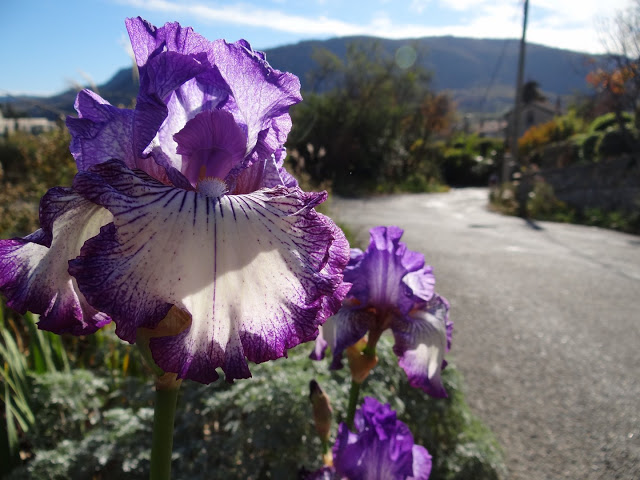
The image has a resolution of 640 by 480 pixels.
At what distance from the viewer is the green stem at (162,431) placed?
1.92 ft

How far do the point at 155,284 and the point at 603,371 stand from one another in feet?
13.1

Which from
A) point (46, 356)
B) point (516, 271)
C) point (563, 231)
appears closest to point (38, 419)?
point (46, 356)

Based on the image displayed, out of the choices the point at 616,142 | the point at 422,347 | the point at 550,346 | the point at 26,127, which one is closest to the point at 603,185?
the point at 616,142

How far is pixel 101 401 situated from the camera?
2.15 m

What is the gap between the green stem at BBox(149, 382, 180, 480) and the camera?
58 centimetres

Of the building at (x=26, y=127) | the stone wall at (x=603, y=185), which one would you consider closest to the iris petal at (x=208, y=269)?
the building at (x=26, y=127)

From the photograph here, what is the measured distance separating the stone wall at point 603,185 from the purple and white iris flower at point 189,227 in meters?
12.2

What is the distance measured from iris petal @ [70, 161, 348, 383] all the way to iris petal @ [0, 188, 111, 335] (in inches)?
3.3

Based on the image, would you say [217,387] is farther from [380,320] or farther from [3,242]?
[3,242]

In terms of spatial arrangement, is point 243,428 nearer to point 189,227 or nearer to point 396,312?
point 396,312

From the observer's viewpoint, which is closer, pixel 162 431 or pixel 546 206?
pixel 162 431

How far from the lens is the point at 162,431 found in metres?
0.59

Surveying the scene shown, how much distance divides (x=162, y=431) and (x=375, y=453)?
1.64 ft

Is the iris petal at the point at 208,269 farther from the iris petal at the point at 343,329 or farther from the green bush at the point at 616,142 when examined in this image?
the green bush at the point at 616,142
